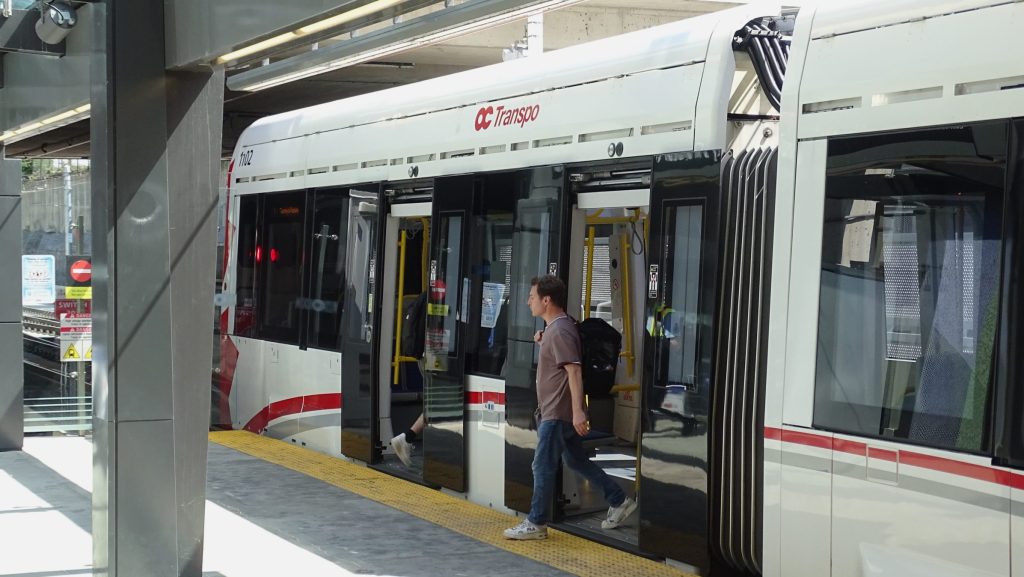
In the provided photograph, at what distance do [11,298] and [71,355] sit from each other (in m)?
1.69

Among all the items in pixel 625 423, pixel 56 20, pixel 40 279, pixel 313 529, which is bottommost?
pixel 313 529

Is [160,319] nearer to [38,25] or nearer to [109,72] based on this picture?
[109,72]

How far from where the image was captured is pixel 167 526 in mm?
6453

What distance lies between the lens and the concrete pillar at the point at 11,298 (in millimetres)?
12102

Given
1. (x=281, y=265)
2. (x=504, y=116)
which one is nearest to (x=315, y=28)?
(x=504, y=116)

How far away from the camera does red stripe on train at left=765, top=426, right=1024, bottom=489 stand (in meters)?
5.02

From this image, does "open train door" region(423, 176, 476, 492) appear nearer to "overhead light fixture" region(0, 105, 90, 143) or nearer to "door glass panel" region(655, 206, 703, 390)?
"door glass panel" region(655, 206, 703, 390)

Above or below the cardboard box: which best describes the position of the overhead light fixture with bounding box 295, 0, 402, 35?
above

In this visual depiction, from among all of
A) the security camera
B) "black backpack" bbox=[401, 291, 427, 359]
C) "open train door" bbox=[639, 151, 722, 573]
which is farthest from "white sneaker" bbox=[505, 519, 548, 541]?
the security camera

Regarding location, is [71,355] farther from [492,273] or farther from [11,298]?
[492,273]

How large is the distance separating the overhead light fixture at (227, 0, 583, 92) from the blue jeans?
9.18 feet

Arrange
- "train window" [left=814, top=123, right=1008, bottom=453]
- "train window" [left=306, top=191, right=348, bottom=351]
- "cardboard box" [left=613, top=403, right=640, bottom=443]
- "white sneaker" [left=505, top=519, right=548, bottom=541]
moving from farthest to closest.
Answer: "train window" [left=306, top=191, right=348, bottom=351] → "cardboard box" [left=613, top=403, right=640, bottom=443] → "white sneaker" [left=505, top=519, right=548, bottom=541] → "train window" [left=814, top=123, right=1008, bottom=453]

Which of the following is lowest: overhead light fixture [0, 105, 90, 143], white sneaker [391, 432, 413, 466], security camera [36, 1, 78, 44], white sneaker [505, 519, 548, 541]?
white sneaker [505, 519, 548, 541]

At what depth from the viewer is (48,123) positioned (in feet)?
30.8
